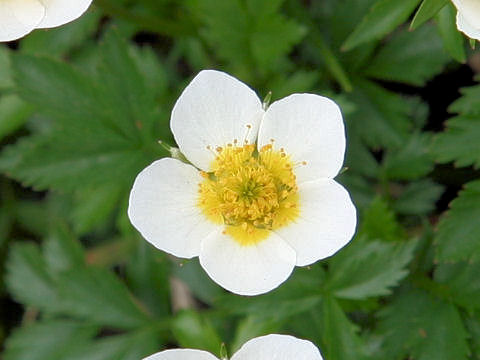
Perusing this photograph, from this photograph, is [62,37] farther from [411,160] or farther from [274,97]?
[411,160]

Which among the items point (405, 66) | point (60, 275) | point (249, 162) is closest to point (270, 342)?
point (249, 162)

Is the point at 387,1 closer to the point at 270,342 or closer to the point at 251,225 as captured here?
the point at 251,225

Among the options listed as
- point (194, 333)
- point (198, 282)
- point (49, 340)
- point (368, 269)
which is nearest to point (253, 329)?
point (194, 333)

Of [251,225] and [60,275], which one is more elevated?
[251,225]

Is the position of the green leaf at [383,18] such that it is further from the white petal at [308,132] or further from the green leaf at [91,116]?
the green leaf at [91,116]

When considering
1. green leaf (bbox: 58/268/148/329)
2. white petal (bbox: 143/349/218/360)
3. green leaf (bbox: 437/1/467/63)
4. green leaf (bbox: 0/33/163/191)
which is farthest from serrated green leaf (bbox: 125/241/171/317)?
green leaf (bbox: 437/1/467/63)
